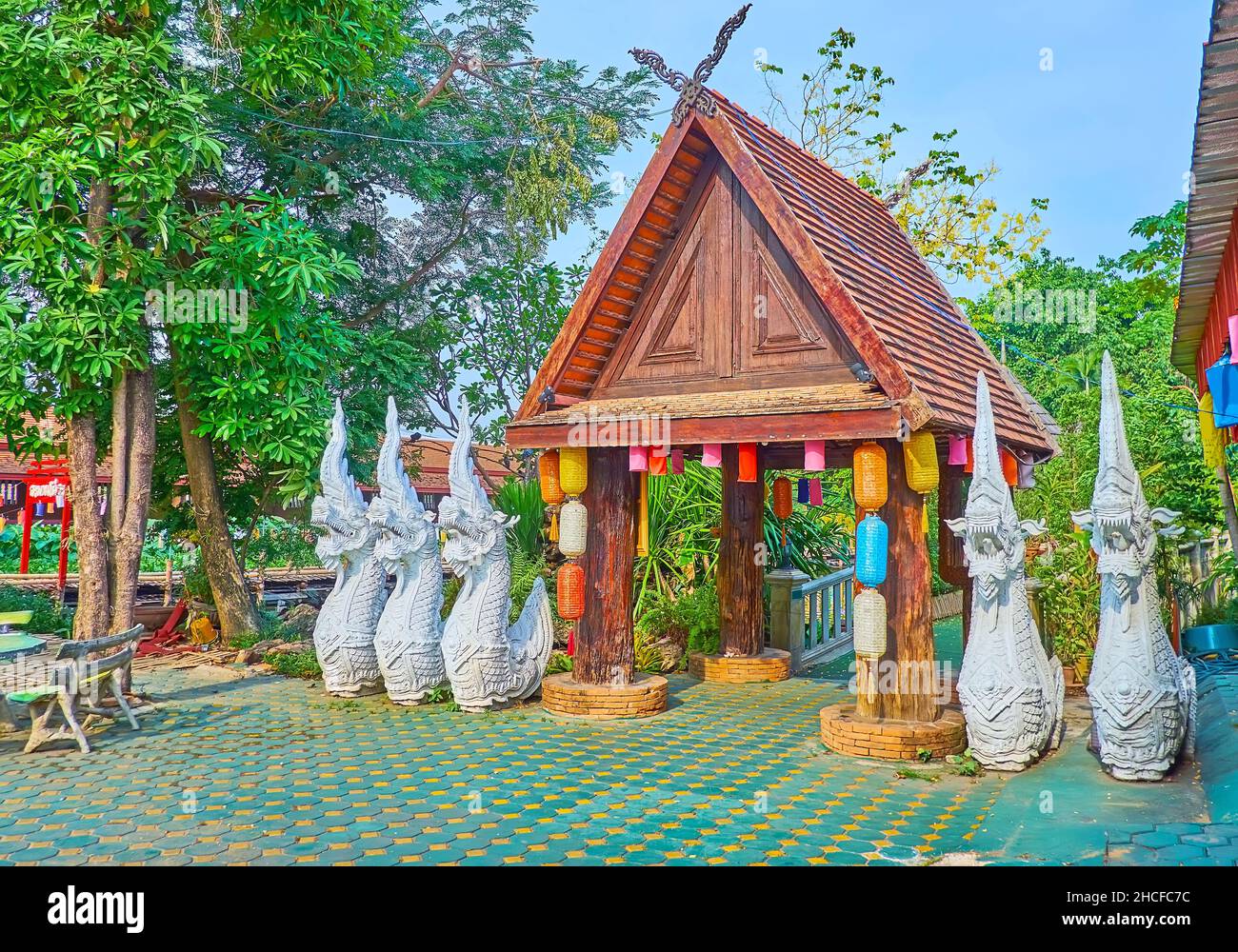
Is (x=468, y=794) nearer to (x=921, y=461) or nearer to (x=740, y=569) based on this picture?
(x=921, y=461)

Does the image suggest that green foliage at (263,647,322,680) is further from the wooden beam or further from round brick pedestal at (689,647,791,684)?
round brick pedestal at (689,647,791,684)

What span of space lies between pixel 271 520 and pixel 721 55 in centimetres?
1252

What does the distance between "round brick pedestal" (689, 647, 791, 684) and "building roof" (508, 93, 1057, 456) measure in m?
3.73

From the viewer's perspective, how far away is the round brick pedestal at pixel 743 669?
1073 centimetres

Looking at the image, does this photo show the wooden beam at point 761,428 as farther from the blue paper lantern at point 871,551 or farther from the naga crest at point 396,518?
the naga crest at point 396,518

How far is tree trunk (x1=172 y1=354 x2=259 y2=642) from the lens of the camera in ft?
42.7

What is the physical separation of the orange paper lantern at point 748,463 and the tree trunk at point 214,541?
26.5ft

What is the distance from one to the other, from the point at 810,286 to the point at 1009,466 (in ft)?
8.46

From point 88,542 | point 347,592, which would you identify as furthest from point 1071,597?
point 88,542

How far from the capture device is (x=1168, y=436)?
12.2 m

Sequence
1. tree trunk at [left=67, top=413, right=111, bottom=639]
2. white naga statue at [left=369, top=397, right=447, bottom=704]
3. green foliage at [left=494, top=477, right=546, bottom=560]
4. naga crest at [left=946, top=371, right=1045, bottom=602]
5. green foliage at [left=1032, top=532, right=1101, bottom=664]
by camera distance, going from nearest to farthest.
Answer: naga crest at [left=946, top=371, right=1045, bottom=602]
white naga statue at [left=369, top=397, right=447, bottom=704]
tree trunk at [left=67, top=413, right=111, bottom=639]
green foliage at [left=1032, top=532, right=1101, bottom=664]
green foliage at [left=494, top=477, right=546, bottom=560]

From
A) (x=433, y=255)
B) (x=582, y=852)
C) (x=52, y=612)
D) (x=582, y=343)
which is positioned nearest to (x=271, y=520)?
(x=52, y=612)

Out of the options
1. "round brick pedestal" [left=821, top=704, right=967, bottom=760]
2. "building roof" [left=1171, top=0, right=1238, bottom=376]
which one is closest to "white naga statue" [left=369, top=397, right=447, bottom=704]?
"round brick pedestal" [left=821, top=704, right=967, bottom=760]

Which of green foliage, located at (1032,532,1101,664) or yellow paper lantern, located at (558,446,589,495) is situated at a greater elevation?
yellow paper lantern, located at (558,446,589,495)
